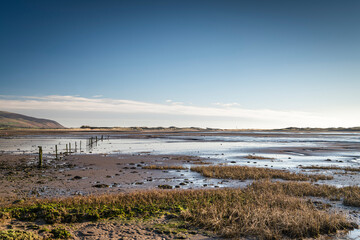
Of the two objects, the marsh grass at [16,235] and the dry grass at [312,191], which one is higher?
the marsh grass at [16,235]

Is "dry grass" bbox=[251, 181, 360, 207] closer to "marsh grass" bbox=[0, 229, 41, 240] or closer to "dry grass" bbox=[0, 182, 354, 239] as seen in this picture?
"dry grass" bbox=[0, 182, 354, 239]

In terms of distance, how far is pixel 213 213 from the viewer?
10.3 metres

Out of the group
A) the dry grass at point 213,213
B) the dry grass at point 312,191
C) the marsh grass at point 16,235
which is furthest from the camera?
the dry grass at point 312,191

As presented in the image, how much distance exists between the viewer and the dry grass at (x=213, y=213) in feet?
30.7

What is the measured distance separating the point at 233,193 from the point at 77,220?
8150 mm

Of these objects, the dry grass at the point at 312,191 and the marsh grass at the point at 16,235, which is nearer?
the marsh grass at the point at 16,235

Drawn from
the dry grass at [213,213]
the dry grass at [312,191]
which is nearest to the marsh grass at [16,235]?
the dry grass at [213,213]

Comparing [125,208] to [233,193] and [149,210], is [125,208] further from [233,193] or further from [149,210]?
[233,193]

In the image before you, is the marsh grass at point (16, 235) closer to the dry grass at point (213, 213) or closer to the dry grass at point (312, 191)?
the dry grass at point (213, 213)

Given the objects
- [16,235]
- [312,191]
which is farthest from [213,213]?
[312,191]

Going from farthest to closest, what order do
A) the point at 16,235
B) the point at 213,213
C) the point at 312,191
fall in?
the point at 312,191, the point at 213,213, the point at 16,235

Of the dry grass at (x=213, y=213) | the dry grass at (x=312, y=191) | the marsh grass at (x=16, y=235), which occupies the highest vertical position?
the marsh grass at (x=16, y=235)

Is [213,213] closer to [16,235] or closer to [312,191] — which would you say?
[16,235]

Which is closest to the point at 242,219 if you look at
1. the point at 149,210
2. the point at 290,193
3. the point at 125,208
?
the point at 149,210
